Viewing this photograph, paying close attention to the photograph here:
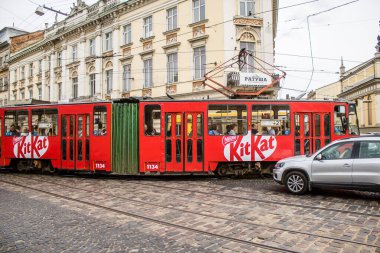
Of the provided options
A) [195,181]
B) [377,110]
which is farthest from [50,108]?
[377,110]

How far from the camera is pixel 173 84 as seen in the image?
23.1 metres

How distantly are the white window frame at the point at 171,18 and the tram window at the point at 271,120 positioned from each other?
13.6 meters

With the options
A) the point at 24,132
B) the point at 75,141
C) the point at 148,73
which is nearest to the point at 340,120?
the point at 75,141

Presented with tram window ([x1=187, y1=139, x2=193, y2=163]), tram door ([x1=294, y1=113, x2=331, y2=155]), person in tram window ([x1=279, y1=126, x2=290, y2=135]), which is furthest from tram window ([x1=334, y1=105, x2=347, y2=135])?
tram window ([x1=187, y1=139, x2=193, y2=163])

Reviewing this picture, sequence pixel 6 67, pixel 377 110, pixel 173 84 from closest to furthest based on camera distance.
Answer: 1. pixel 173 84
2. pixel 6 67
3. pixel 377 110

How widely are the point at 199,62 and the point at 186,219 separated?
16789 millimetres

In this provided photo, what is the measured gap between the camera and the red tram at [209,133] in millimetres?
12266

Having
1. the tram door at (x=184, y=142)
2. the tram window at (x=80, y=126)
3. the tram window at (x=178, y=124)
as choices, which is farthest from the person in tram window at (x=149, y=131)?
the tram window at (x=80, y=126)

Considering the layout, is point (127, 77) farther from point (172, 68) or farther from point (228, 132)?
point (228, 132)

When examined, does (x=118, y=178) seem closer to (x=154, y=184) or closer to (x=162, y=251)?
(x=154, y=184)

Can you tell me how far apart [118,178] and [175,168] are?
265 cm

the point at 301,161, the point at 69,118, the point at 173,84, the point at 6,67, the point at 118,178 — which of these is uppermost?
the point at 6,67

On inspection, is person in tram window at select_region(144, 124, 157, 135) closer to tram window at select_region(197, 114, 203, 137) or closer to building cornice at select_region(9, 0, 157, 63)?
tram window at select_region(197, 114, 203, 137)

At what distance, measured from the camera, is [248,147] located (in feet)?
40.4
